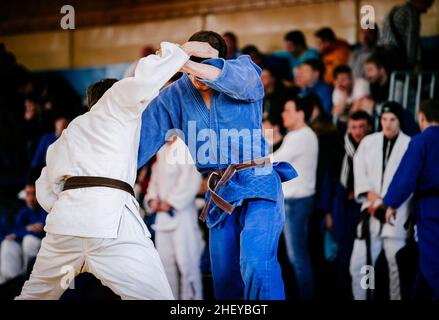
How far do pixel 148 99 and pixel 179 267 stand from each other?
240 centimetres

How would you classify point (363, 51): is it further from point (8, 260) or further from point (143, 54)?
point (8, 260)

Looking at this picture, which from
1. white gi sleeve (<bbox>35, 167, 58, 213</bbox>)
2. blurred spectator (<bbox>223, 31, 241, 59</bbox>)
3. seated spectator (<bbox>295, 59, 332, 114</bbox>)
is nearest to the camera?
white gi sleeve (<bbox>35, 167, 58, 213</bbox>)

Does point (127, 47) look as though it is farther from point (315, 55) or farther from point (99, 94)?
point (99, 94)

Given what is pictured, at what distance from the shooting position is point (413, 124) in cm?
507

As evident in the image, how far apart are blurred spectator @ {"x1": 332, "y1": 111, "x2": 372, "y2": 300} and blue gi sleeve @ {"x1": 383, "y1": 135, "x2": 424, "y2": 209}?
467 millimetres

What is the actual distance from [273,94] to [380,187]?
3.86 ft

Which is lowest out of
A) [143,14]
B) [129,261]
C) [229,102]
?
[129,261]

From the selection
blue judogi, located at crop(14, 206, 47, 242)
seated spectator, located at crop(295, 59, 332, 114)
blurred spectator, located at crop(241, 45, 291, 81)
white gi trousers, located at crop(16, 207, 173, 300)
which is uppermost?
blurred spectator, located at crop(241, 45, 291, 81)

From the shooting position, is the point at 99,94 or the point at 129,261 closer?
the point at 129,261

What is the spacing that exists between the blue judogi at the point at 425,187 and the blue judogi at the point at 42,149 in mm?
2821

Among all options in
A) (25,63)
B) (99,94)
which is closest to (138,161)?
(99,94)

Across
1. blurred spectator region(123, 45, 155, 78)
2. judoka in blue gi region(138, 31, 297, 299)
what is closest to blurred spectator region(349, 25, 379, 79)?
blurred spectator region(123, 45, 155, 78)

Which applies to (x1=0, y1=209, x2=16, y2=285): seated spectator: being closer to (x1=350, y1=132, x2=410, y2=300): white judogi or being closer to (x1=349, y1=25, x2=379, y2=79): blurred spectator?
(x1=350, y1=132, x2=410, y2=300): white judogi

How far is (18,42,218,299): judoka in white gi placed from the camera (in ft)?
9.81
